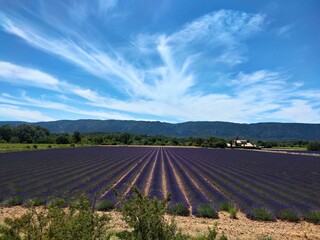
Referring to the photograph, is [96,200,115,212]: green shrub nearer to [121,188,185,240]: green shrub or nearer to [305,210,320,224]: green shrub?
[121,188,185,240]: green shrub

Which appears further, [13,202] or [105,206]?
[13,202]

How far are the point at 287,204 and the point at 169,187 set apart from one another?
600cm

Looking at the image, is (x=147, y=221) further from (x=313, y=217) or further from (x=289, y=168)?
(x=289, y=168)

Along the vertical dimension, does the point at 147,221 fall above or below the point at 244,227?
above

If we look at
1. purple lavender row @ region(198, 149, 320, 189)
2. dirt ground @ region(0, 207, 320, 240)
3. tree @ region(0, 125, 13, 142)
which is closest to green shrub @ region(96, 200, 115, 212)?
dirt ground @ region(0, 207, 320, 240)

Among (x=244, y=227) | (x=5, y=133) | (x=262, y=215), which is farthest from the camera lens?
(x=5, y=133)

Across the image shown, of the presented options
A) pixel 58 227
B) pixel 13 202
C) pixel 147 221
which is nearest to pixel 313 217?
pixel 147 221

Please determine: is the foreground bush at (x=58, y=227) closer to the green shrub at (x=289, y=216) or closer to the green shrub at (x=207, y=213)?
the green shrub at (x=207, y=213)

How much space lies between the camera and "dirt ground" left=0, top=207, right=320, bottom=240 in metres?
8.07

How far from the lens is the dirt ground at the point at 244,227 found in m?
8.07

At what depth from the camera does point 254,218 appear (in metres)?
9.96

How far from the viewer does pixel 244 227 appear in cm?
882

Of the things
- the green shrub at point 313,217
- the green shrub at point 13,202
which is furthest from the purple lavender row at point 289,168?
the green shrub at point 13,202

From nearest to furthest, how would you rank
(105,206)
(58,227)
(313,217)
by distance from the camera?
(58,227) → (313,217) → (105,206)
